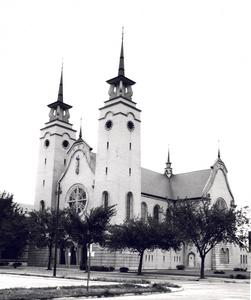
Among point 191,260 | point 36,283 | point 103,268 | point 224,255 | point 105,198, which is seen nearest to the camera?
point 36,283

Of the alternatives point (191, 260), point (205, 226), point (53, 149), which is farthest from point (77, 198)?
point (205, 226)

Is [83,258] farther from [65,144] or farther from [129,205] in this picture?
[65,144]

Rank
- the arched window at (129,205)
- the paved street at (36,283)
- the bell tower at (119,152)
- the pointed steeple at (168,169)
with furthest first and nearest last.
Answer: the pointed steeple at (168,169) < the arched window at (129,205) < the bell tower at (119,152) < the paved street at (36,283)

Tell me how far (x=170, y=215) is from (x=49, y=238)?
54.5ft

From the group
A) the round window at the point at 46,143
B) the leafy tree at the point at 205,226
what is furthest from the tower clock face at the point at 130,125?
the leafy tree at the point at 205,226

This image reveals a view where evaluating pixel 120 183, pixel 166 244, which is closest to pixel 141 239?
pixel 166 244

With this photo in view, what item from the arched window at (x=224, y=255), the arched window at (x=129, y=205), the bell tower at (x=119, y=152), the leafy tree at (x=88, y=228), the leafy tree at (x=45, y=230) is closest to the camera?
the leafy tree at (x=88, y=228)

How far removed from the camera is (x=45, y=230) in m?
52.3

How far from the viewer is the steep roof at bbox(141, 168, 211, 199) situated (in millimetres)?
65312

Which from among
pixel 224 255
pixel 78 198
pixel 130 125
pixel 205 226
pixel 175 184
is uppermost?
pixel 130 125

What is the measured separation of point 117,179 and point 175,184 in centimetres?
1916

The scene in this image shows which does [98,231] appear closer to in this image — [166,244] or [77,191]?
[166,244]

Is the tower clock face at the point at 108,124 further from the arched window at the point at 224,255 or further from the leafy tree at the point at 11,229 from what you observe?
the arched window at the point at 224,255

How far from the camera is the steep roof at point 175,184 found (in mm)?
65312
